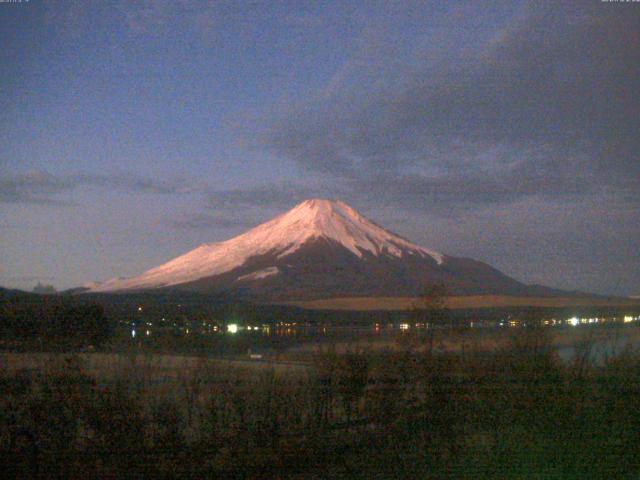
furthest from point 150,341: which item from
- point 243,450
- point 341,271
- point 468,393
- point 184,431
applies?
point 341,271

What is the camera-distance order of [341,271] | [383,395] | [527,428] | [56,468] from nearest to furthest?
1. [56,468]
2. [527,428]
3. [383,395]
4. [341,271]

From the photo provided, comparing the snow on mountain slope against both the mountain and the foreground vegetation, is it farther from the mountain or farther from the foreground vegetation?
the foreground vegetation

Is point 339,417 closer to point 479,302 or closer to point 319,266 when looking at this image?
point 479,302

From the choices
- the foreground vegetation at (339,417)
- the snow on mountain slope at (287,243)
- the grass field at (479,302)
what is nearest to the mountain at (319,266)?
the snow on mountain slope at (287,243)

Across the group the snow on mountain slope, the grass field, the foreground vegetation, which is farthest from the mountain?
the foreground vegetation

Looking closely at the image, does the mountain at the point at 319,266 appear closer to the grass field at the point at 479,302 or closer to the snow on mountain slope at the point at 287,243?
the snow on mountain slope at the point at 287,243

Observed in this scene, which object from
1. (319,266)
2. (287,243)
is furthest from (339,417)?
(287,243)

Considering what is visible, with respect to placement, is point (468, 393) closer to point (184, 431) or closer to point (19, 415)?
point (184, 431)
